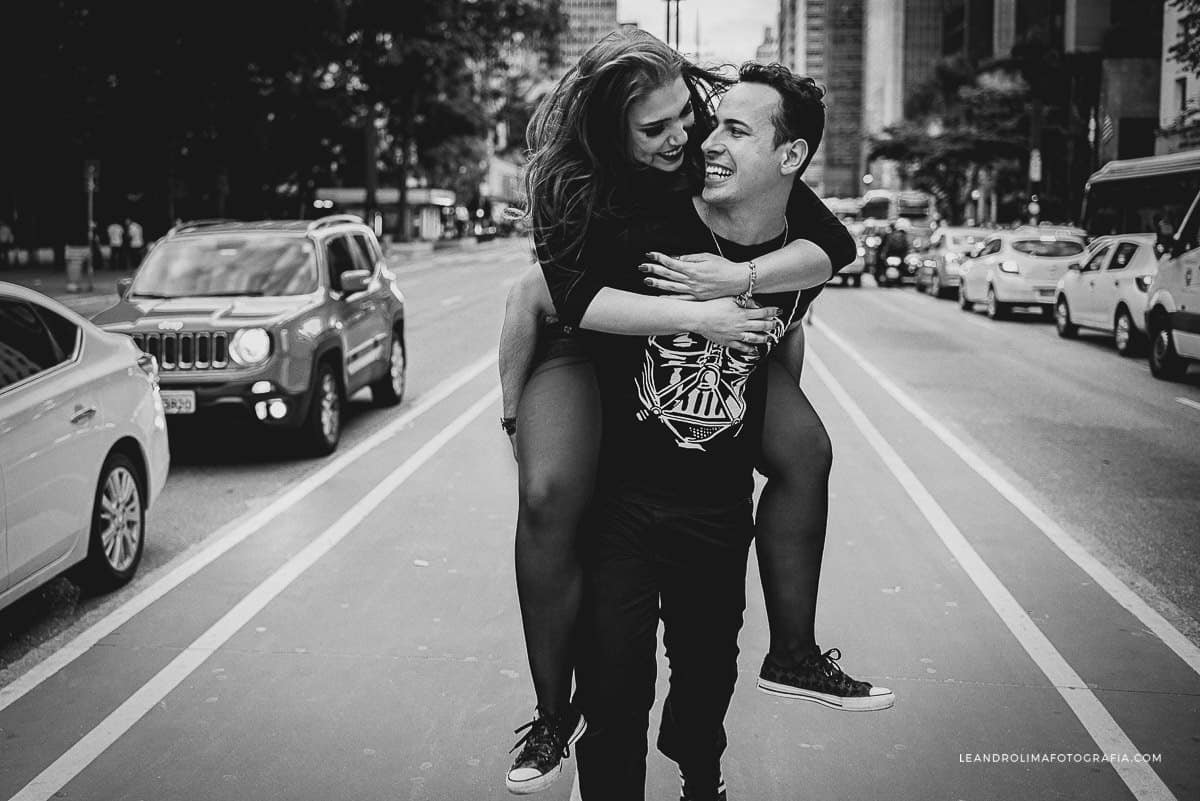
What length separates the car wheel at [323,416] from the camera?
9758 millimetres

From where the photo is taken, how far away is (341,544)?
7.09 meters

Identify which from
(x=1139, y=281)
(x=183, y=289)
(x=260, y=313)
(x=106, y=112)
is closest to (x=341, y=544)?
(x=260, y=313)

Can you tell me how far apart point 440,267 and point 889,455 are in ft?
140

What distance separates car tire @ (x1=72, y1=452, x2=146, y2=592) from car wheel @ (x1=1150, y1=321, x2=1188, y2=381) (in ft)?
39.5

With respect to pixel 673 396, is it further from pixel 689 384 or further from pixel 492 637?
pixel 492 637

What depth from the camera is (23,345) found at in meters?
5.76

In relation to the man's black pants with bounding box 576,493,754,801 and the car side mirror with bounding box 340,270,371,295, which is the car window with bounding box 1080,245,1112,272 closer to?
the car side mirror with bounding box 340,270,371,295

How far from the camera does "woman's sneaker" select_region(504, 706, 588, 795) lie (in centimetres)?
301

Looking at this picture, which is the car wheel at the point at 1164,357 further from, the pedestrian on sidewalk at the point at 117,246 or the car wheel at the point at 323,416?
the pedestrian on sidewalk at the point at 117,246

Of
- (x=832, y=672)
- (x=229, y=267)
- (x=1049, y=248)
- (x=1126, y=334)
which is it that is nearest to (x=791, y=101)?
(x=832, y=672)

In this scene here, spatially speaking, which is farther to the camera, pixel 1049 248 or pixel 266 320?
pixel 1049 248

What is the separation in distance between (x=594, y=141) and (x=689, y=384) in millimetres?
597

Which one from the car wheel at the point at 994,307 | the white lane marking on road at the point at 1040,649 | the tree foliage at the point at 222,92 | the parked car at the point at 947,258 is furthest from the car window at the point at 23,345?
the tree foliage at the point at 222,92

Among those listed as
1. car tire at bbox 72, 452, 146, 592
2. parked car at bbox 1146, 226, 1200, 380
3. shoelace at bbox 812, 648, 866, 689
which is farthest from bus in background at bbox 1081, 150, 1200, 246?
shoelace at bbox 812, 648, 866, 689
